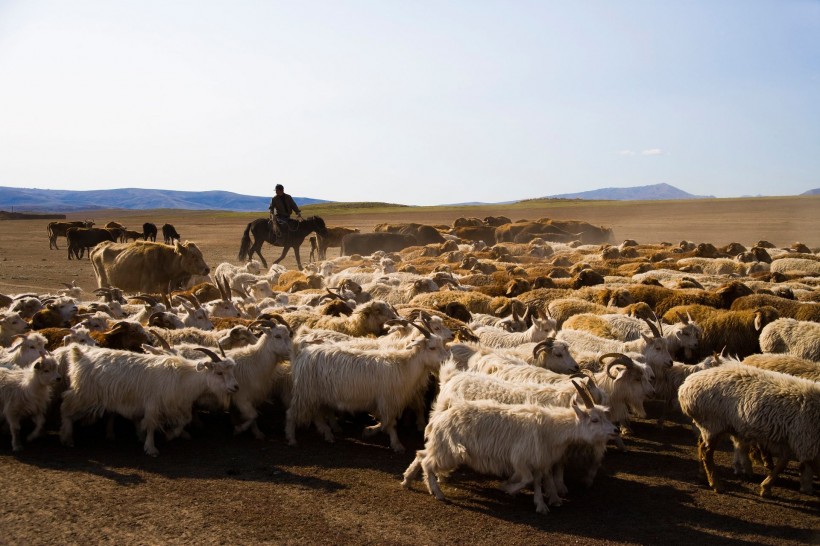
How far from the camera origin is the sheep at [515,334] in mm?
9891

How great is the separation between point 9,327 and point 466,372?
6252 mm

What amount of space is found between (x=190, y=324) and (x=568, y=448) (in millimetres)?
6148

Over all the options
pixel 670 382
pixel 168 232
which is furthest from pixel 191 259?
pixel 168 232

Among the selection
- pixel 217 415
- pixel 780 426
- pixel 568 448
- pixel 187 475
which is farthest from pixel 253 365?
pixel 780 426

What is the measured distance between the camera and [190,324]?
35.1ft

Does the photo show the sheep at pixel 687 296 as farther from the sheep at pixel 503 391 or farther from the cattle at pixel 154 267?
the cattle at pixel 154 267

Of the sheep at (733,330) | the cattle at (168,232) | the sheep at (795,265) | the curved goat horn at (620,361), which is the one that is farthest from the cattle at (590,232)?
the curved goat horn at (620,361)

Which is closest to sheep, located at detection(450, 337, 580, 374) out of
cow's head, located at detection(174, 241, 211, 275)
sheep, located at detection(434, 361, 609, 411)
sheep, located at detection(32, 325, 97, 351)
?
sheep, located at detection(434, 361, 609, 411)

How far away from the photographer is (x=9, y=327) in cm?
986

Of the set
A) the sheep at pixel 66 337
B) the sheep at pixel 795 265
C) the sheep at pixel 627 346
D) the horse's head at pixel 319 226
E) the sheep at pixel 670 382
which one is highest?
the horse's head at pixel 319 226

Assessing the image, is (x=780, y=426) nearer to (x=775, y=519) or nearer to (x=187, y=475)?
(x=775, y=519)

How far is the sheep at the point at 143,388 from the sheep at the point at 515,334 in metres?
3.74

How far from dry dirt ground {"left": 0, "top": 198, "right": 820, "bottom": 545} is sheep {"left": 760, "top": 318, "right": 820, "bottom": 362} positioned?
8.16 feet

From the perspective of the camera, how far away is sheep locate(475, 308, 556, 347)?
9.89m
